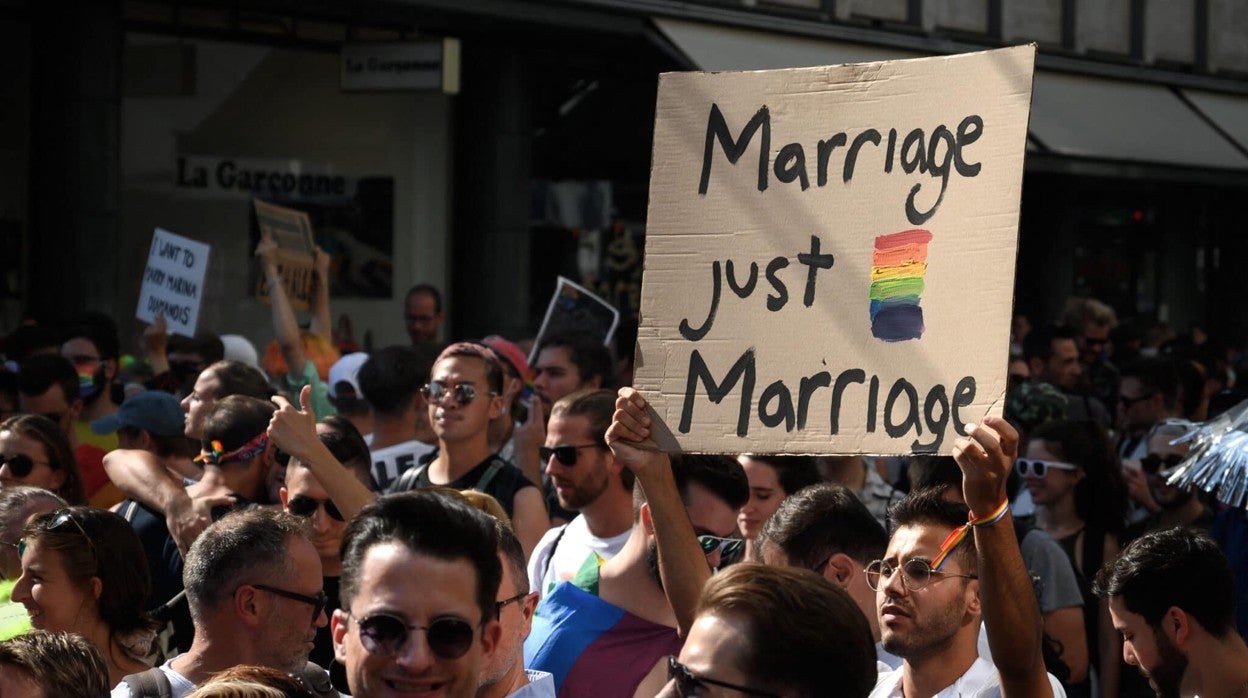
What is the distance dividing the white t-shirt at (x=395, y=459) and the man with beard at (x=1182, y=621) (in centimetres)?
349

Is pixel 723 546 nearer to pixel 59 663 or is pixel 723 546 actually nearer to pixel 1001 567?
pixel 1001 567

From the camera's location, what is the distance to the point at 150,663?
501 centimetres

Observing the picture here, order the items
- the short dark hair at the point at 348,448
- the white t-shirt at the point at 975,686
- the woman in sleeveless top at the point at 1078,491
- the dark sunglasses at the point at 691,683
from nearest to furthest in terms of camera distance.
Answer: the dark sunglasses at the point at 691,683 < the white t-shirt at the point at 975,686 < the short dark hair at the point at 348,448 < the woman in sleeveless top at the point at 1078,491

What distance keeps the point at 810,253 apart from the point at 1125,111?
1674cm

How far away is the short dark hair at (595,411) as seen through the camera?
5961mm

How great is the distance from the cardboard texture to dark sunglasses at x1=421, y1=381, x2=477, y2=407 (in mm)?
3821

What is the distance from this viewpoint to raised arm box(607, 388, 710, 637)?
4207 millimetres

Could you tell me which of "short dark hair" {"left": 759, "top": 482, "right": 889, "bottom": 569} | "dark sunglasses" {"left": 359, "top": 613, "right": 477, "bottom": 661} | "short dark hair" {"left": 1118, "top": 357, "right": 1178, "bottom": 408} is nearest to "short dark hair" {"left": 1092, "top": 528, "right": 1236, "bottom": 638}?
"short dark hair" {"left": 759, "top": 482, "right": 889, "bottom": 569}

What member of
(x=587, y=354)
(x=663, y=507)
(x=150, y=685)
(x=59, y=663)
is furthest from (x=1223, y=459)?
(x=59, y=663)

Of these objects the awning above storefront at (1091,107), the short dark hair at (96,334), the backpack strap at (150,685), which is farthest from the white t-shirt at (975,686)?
the awning above storefront at (1091,107)

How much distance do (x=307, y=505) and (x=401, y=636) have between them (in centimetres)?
268

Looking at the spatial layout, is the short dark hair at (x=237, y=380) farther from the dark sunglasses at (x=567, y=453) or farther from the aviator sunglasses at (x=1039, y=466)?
the aviator sunglasses at (x=1039, y=466)

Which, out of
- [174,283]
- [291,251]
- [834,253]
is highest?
[834,253]

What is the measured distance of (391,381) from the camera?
7.46 m
